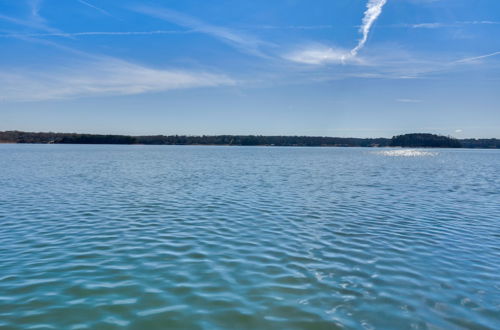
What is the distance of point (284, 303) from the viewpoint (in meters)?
9.04

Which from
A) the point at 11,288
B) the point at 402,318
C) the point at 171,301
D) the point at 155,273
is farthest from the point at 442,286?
the point at 11,288

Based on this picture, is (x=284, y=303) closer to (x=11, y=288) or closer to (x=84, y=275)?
(x=84, y=275)

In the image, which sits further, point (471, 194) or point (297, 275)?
point (471, 194)

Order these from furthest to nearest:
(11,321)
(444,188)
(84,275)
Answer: (444,188)
(84,275)
(11,321)

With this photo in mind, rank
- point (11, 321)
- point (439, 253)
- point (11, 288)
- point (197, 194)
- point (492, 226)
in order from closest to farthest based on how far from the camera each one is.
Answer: point (11, 321) < point (11, 288) < point (439, 253) < point (492, 226) < point (197, 194)

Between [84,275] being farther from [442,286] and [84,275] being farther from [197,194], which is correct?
[197,194]

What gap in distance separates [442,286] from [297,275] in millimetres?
4587

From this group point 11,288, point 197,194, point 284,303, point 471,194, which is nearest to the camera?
point 284,303

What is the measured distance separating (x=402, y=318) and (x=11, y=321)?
9836 mm

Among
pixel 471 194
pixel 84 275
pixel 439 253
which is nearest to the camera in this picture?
pixel 84 275

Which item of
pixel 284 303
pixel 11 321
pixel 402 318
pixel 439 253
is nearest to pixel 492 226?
pixel 439 253

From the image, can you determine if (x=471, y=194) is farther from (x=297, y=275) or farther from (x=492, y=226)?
(x=297, y=275)

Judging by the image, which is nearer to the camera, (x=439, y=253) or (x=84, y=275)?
(x=84, y=275)

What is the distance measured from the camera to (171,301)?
912 centimetres
